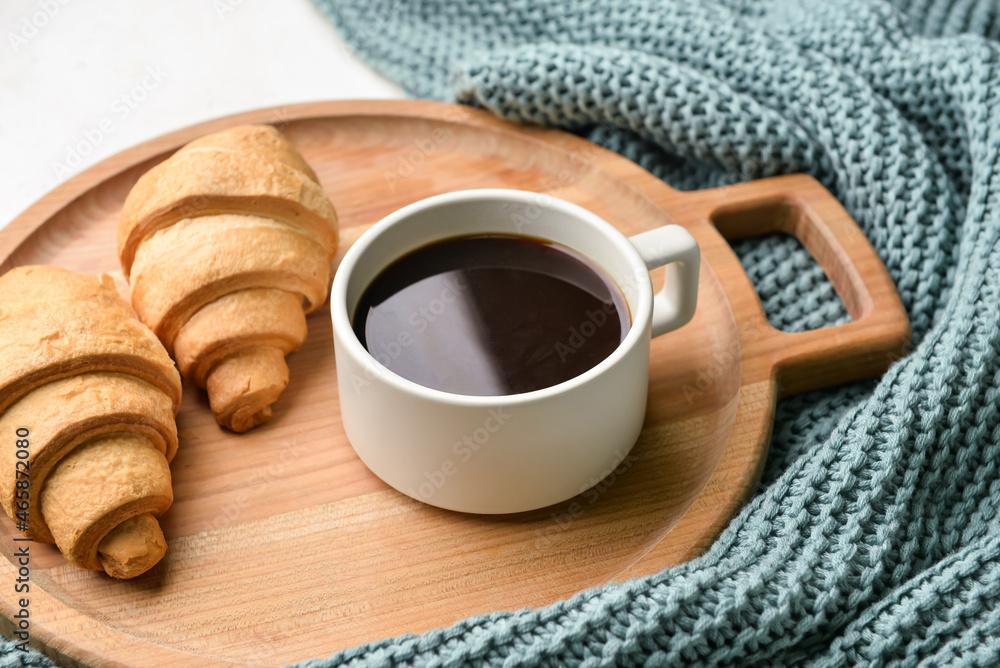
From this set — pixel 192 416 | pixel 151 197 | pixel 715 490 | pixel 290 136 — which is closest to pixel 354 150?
pixel 290 136

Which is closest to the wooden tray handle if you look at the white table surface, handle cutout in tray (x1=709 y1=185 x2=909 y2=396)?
handle cutout in tray (x1=709 y1=185 x2=909 y2=396)

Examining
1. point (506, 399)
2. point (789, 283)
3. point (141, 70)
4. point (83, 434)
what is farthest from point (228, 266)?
point (141, 70)

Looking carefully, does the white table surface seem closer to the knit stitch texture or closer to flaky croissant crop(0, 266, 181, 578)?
the knit stitch texture

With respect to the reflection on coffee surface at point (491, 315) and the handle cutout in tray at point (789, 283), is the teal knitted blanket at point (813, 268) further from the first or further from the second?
the reflection on coffee surface at point (491, 315)

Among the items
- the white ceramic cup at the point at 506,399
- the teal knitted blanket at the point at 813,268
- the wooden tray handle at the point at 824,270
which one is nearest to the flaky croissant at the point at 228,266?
the white ceramic cup at the point at 506,399

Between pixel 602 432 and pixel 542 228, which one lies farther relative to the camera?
pixel 542 228

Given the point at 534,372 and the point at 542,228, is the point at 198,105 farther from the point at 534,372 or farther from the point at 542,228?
the point at 534,372
